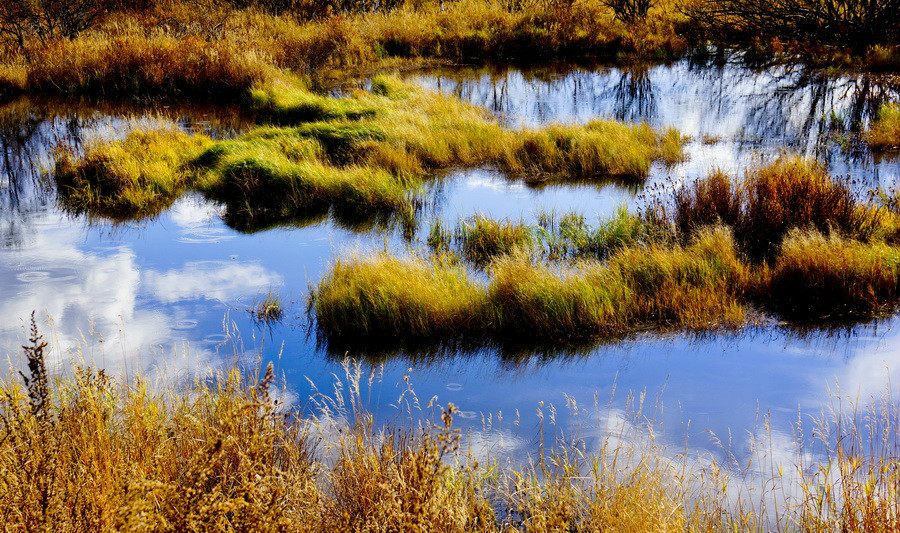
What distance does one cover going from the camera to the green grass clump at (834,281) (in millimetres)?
6156

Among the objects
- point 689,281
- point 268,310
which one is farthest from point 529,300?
point 268,310

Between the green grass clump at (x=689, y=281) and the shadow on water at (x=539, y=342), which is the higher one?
the green grass clump at (x=689, y=281)

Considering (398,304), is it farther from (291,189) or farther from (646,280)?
(291,189)

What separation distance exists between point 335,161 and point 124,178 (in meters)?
2.79

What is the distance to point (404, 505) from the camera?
2.91 metres

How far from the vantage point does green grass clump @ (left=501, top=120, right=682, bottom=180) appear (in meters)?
10.4

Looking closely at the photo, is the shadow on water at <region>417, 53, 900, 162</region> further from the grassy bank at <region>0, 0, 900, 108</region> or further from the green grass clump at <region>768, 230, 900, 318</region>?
the green grass clump at <region>768, 230, 900, 318</region>

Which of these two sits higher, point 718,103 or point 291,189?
point 718,103

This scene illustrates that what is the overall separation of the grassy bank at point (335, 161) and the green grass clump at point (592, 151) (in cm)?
2

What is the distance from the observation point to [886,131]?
10945 mm

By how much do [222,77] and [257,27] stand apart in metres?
5.44

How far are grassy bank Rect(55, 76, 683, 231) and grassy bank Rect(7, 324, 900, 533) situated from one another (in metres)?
4.76

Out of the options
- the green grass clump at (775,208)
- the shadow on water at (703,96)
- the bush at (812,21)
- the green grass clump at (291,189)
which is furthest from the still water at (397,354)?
the bush at (812,21)

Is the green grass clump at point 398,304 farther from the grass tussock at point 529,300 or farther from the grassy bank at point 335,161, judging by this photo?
the grassy bank at point 335,161
